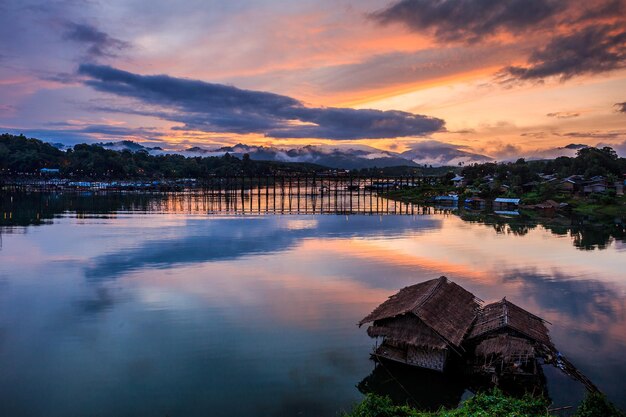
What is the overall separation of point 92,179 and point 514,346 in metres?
203

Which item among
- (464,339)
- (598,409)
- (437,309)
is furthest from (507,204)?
(598,409)

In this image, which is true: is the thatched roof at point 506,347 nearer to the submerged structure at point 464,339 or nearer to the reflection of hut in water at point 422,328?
the submerged structure at point 464,339

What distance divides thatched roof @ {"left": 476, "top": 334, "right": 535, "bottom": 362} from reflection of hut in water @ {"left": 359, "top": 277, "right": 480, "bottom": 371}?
844mm

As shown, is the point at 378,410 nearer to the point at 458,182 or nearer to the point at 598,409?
the point at 598,409

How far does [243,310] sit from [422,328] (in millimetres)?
10692

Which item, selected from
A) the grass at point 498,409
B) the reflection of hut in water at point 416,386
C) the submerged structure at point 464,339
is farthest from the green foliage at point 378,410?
the submerged structure at point 464,339

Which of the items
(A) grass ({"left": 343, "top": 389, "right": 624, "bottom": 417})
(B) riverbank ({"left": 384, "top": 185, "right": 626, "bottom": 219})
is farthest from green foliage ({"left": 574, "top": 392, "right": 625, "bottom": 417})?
(B) riverbank ({"left": 384, "top": 185, "right": 626, "bottom": 219})

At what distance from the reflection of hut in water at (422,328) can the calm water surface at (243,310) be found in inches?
34.9

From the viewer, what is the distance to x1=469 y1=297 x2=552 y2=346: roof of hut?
1647 cm

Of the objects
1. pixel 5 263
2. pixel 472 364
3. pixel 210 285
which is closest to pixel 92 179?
pixel 5 263

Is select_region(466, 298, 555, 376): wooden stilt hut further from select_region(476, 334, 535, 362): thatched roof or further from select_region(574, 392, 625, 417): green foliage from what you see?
select_region(574, 392, 625, 417): green foliage

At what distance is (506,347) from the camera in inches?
625

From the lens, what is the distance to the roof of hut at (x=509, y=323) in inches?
648

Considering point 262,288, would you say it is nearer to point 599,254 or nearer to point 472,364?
point 472,364
